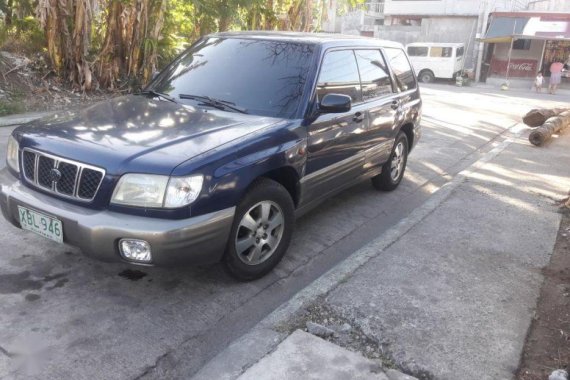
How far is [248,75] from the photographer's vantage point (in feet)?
13.4

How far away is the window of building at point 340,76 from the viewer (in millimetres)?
4176

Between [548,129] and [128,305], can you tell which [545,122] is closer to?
[548,129]

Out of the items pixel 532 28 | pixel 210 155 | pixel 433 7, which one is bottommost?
pixel 210 155

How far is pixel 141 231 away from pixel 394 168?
3820mm

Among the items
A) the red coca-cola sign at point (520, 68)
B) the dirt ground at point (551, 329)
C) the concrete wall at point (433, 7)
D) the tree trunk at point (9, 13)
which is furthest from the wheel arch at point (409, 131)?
the concrete wall at point (433, 7)

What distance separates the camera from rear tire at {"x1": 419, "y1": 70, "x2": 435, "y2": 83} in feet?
94.7

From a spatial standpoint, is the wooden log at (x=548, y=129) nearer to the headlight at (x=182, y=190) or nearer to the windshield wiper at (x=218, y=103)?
the windshield wiper at (x=218, y=103)

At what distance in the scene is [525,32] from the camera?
1097 inches

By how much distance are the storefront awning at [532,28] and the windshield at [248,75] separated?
2756cm

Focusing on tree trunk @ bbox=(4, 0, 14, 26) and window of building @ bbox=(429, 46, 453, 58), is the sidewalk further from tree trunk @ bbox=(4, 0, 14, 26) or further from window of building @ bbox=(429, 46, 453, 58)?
window of building @ bbox=(429, 46, 453, 58)

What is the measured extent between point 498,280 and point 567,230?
5.53ft

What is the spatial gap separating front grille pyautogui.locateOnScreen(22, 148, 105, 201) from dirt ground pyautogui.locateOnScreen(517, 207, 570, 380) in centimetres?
264

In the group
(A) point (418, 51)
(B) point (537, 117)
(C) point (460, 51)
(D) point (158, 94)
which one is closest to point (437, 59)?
(A) point (418, 51)

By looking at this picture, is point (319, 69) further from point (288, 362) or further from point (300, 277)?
point (288, 362)
